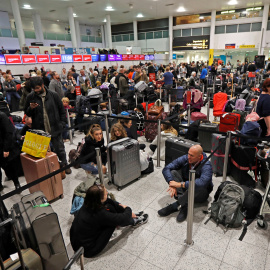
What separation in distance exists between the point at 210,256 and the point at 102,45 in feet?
119

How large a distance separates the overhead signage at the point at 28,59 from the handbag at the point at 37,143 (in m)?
12.6

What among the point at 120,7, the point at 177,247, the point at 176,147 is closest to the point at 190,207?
the point at 177,247

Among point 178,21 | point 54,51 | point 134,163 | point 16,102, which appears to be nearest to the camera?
point 134,163

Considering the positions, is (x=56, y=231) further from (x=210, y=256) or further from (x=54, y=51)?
(x=54, y=51)

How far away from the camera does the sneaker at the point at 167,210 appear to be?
3.51 metres

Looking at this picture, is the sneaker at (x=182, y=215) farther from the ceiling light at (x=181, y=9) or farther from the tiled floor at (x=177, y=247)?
the ceiling light at (x=181, y=9)

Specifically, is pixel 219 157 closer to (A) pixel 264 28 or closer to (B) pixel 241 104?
(B) pixel 241 104

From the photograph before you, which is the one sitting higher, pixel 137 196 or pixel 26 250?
pixel 26 250

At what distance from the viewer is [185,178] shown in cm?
A: 375

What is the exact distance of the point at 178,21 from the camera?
30.2 m

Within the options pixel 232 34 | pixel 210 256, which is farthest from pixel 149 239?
pixel 232 34

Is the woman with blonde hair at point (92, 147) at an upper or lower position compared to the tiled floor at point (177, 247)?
upper

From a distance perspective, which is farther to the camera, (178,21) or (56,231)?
(178,21)

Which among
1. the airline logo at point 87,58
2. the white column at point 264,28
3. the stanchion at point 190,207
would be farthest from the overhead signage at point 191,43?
the stanchion at point 190,207
